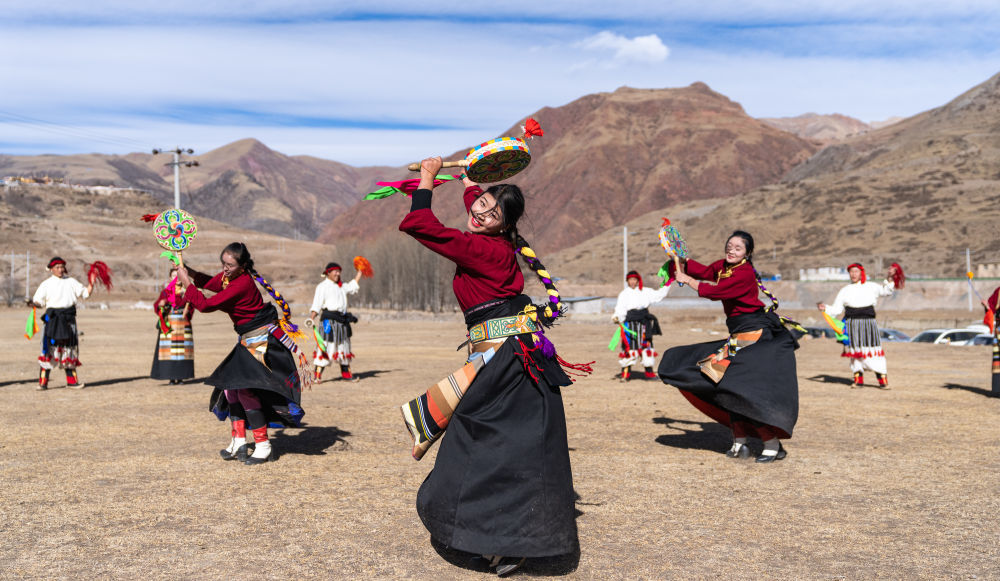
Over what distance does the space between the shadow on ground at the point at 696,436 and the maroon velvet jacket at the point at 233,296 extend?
14.1 ft

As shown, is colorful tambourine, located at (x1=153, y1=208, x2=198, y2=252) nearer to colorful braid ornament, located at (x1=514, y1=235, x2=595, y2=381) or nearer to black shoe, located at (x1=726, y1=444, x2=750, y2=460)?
colorful braid ornament, located at (x1=514, y1=235, x2=595, y2=381)

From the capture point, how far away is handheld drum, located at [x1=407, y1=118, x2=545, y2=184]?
15.2ft

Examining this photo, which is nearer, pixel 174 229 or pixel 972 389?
pixel 174 229

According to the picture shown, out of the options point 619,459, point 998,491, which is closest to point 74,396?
point 619,459

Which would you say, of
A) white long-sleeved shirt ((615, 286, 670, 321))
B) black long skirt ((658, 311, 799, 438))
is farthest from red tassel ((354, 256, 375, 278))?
black long skirt ((658, 311, 799, 438))

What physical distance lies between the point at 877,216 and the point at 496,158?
84990 mm

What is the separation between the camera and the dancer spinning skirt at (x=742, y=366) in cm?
721

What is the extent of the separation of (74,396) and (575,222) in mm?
132630

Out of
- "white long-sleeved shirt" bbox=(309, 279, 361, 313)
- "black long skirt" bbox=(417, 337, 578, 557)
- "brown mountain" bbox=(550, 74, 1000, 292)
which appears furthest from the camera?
"brown mountain" bbox=(550, 74, 1000, 292)

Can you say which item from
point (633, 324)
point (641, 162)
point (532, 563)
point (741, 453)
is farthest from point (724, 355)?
point (641, 162)

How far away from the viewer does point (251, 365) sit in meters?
7.20

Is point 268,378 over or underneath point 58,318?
underneath

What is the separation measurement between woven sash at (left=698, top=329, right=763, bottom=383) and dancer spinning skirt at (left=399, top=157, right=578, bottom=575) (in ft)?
10.3

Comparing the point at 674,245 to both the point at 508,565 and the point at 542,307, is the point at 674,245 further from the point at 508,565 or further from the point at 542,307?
the point at 508,565
